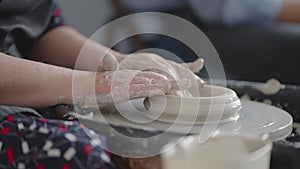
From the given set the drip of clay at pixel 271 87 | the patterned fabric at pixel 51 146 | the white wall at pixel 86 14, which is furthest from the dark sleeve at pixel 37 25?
the white wall at pixel 86 14

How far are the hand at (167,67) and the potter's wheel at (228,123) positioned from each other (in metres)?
0.07

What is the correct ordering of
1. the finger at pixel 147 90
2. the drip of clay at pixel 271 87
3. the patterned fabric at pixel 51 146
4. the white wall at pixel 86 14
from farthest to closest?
the white wall at pixel 86 14 < the drip of clay at pixel 271 87 < the finger at pixel 147 90 < the patterned fabric at pixel 51 146

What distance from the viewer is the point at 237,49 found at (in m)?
1.89

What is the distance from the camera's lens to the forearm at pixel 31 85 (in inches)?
36.1

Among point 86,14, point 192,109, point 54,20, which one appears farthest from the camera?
point 86,14

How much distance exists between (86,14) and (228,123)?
2.01 metres

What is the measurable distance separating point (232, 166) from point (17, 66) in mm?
445

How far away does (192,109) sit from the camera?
897 mm

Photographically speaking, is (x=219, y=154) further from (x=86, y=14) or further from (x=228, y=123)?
(x=86, y=14)

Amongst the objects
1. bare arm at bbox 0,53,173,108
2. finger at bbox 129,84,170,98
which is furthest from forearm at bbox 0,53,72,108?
finger at bbox 129,84,170,98

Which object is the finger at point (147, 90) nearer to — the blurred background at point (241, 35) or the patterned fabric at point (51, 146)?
the patterned fabric at point (51, 146)

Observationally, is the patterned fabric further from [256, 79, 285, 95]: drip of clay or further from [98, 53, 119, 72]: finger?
[256, 79, 285, 95]: drip of clay

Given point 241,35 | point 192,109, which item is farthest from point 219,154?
point 241,35

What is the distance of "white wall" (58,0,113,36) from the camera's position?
8.98ft
